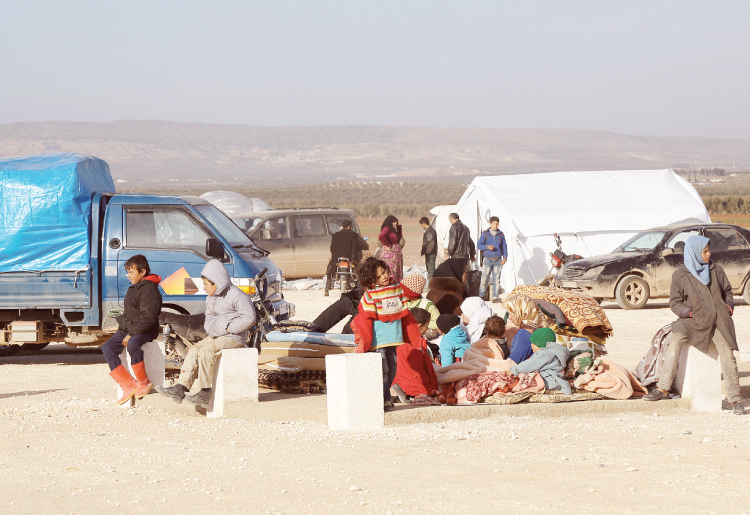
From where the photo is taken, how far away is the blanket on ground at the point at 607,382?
8500mm

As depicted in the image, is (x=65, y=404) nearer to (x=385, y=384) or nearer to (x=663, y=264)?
(x=385, y=384)

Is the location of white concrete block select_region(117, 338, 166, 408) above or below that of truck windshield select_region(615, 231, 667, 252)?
below

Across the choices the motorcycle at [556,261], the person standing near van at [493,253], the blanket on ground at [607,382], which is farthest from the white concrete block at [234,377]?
the motorcycle at [556,261]

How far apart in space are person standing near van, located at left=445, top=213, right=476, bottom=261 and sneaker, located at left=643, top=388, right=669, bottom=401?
10.5 metres

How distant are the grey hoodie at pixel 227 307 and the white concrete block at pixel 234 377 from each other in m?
0.17

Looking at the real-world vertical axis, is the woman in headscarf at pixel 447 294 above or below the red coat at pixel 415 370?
above

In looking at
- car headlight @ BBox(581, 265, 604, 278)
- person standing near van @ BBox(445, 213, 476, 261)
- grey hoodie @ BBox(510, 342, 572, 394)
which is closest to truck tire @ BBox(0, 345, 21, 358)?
grey hoodie @ BBox(510, 342, 572, 394)

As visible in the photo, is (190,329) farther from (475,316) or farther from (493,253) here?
(493,253)

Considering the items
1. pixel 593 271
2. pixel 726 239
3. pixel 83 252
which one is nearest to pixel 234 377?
pixel 83 252

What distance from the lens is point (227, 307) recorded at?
8.25 m

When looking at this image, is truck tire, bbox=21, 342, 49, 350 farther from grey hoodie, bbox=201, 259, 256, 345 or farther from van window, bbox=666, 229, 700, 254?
van window, bbox=666, 229, 700, 254

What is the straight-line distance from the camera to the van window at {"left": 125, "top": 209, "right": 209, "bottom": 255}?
444 inches

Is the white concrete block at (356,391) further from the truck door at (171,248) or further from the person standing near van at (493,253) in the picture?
the person standing near van at (493,253)

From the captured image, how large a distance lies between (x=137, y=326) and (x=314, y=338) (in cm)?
165
